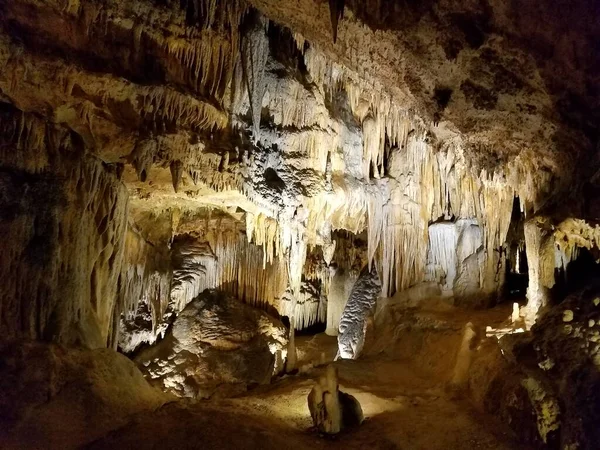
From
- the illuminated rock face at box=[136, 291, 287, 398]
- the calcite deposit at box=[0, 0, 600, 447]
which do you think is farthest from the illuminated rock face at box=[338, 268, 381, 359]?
the illuminated rock face at box=[136, 291, 287, 398]

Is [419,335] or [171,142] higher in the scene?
[171,142]

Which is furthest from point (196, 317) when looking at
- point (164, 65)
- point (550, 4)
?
point (550, 4)

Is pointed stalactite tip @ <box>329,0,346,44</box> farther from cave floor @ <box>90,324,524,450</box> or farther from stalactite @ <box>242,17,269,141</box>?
cave floor @ <box>90,324,524,450</box>

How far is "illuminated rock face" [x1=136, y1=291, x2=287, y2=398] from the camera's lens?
38.9 ft

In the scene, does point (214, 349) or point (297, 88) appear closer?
point (297, 88)

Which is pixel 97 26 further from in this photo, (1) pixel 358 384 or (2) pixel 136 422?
(1) pixel 358 384

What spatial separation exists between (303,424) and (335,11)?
5.51 meters

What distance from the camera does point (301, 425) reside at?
677cm

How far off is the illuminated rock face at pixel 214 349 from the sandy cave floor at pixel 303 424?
12.2 ft

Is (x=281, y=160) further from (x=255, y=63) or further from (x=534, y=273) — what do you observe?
(x=534, y=273)

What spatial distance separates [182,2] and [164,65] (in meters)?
1.12

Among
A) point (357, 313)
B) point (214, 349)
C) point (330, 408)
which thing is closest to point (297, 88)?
point (357, 313)

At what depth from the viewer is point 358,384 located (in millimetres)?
8930

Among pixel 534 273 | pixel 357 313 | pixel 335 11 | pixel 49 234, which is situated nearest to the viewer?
pixel 49 234
